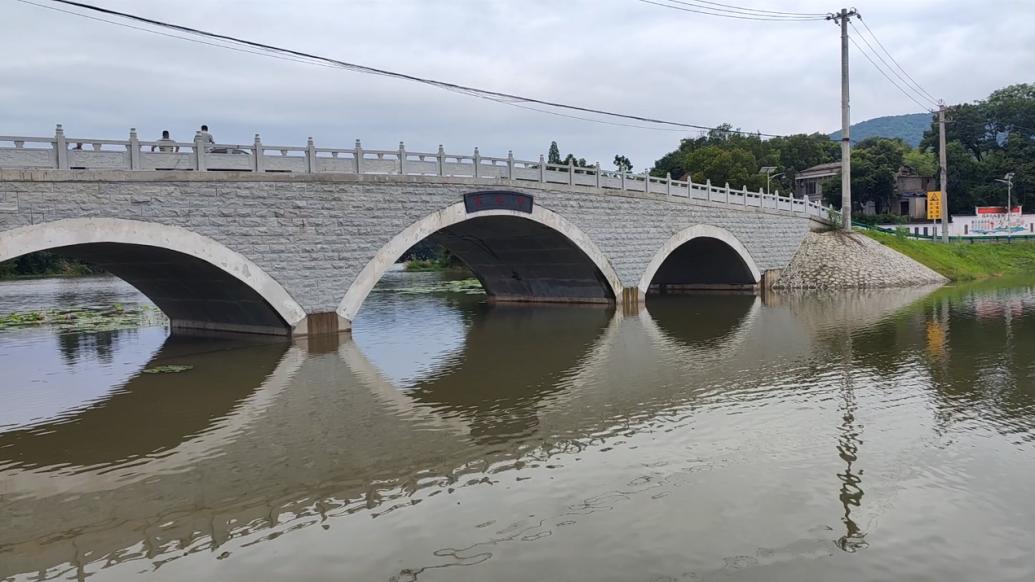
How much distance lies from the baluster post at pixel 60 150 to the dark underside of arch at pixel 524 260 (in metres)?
11.5

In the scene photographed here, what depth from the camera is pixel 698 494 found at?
7.36 metres

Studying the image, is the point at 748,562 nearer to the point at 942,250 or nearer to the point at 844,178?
the point at 844,178

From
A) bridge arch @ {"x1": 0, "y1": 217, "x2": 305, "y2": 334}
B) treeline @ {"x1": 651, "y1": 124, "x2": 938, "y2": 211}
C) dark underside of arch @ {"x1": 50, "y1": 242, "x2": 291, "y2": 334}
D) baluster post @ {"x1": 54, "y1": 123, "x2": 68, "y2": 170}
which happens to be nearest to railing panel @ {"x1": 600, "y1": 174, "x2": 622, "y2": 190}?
bridge arch @ {"x1": 0, "y1": 217, "x2": 305, "y2": 334}

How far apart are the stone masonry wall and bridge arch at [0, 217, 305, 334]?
188mm

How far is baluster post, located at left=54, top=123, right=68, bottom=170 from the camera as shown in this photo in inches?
566

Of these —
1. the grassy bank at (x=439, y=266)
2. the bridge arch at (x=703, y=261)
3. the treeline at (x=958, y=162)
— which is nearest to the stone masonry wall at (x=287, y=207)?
the bridge arch at (x=703, y=261)

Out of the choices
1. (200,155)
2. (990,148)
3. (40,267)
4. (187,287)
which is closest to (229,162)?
(200,155)

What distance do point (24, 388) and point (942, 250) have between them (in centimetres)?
4387

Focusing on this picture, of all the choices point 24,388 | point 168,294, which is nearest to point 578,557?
point 24,388

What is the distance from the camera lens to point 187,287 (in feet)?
64.0

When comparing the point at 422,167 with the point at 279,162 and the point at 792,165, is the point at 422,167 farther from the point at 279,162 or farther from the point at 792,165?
the point at 792,165

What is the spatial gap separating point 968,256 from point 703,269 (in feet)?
61.1

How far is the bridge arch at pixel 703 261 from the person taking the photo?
97.9 ft

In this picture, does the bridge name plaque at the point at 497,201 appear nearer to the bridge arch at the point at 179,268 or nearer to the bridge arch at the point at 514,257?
the bridge arch at the point at 514,257
